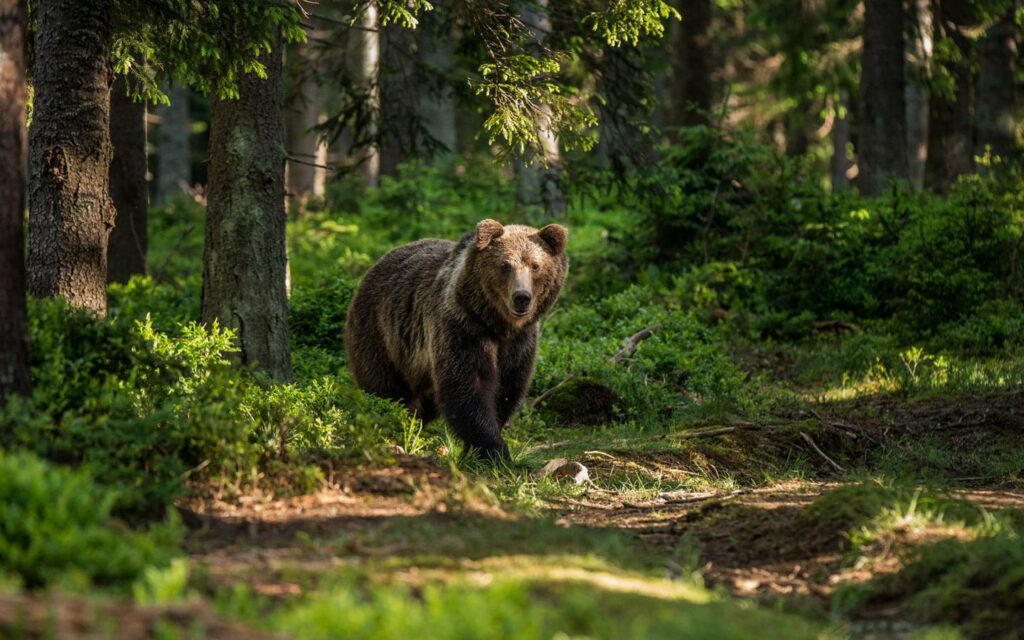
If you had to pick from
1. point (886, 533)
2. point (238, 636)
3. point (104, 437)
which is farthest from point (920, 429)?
point (238, 636)

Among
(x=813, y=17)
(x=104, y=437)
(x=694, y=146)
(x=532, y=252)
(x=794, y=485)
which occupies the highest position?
(x=813, y=17)

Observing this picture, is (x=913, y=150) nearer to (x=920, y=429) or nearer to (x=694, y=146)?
(x=694, y=146)

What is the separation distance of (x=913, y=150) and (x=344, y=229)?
57.1 feet

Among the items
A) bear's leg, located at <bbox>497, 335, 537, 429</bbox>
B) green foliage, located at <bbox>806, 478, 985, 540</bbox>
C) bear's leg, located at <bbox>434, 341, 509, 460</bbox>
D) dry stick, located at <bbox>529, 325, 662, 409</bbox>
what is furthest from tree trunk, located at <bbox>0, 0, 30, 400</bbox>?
dry stick, located at <bbox>529, 325, 662, 409</bbox>

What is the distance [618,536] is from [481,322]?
309 centimetres

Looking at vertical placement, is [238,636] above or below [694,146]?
below

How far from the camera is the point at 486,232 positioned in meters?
8.88

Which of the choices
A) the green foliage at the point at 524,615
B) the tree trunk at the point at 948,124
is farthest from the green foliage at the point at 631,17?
the tree trunk at the point at 948,124

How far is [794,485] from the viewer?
8016 millimetres

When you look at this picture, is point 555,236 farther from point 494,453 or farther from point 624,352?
point 624,352

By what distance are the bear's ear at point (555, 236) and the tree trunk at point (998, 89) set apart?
499 inches

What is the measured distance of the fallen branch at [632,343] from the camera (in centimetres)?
1150

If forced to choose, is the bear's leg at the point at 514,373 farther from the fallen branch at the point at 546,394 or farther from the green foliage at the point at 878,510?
the green foliage at the point at 878,510

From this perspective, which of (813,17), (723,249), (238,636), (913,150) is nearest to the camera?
(238,636)
